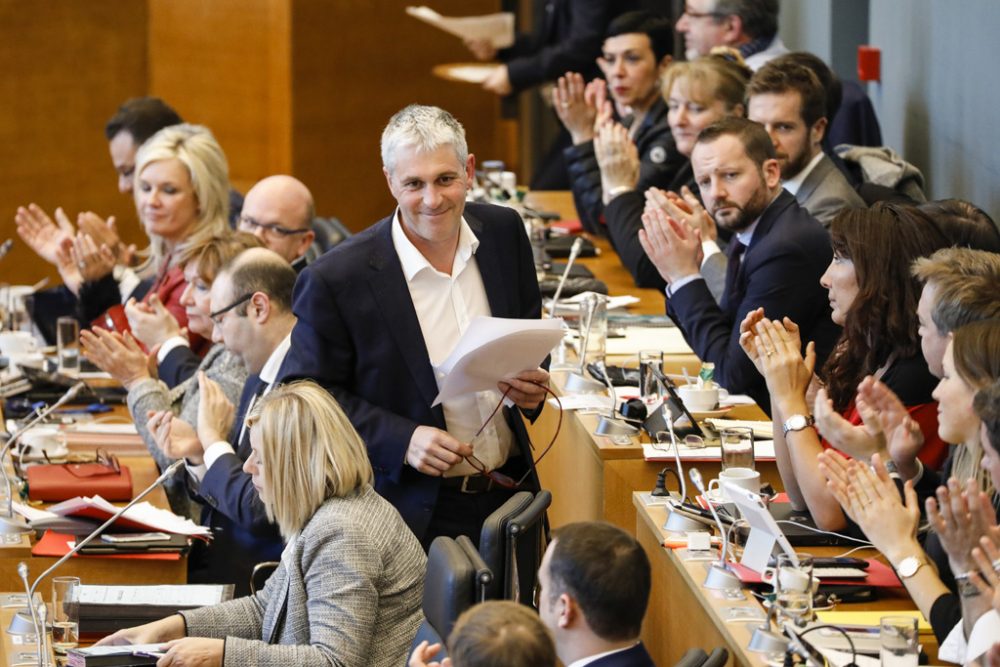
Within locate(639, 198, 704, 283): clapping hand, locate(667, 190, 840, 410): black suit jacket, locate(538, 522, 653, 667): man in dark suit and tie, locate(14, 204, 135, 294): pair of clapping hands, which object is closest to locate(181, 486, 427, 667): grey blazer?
locate(538, 522, 653, 667): man in dark suit and tie

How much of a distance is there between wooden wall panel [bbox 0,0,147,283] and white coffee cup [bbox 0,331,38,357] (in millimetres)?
3525

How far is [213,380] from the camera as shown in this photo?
4.35 metres

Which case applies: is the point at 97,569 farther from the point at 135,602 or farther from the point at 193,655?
the point at 193,655

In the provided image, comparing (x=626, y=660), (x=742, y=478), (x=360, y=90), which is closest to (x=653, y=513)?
(x=742, y=478)

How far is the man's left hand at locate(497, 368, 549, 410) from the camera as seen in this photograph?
3416mm

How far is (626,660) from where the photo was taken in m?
2.38

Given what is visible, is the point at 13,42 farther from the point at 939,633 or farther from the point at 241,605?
the point at 939,633

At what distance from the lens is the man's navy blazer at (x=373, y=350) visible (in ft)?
11.2

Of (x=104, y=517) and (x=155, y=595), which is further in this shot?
(x=104, y=517)

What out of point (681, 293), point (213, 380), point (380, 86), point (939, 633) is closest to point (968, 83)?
point (681, 293)

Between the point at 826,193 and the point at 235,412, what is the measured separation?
1.83 metres

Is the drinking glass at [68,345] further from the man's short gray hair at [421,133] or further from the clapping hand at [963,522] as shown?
the clapping hand at [963,522]

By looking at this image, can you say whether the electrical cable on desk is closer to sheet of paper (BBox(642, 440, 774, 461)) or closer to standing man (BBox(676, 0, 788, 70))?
sheet of paper (BBox(642, 440, 774, 461))

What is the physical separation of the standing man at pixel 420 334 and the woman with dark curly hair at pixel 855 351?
518 mm
